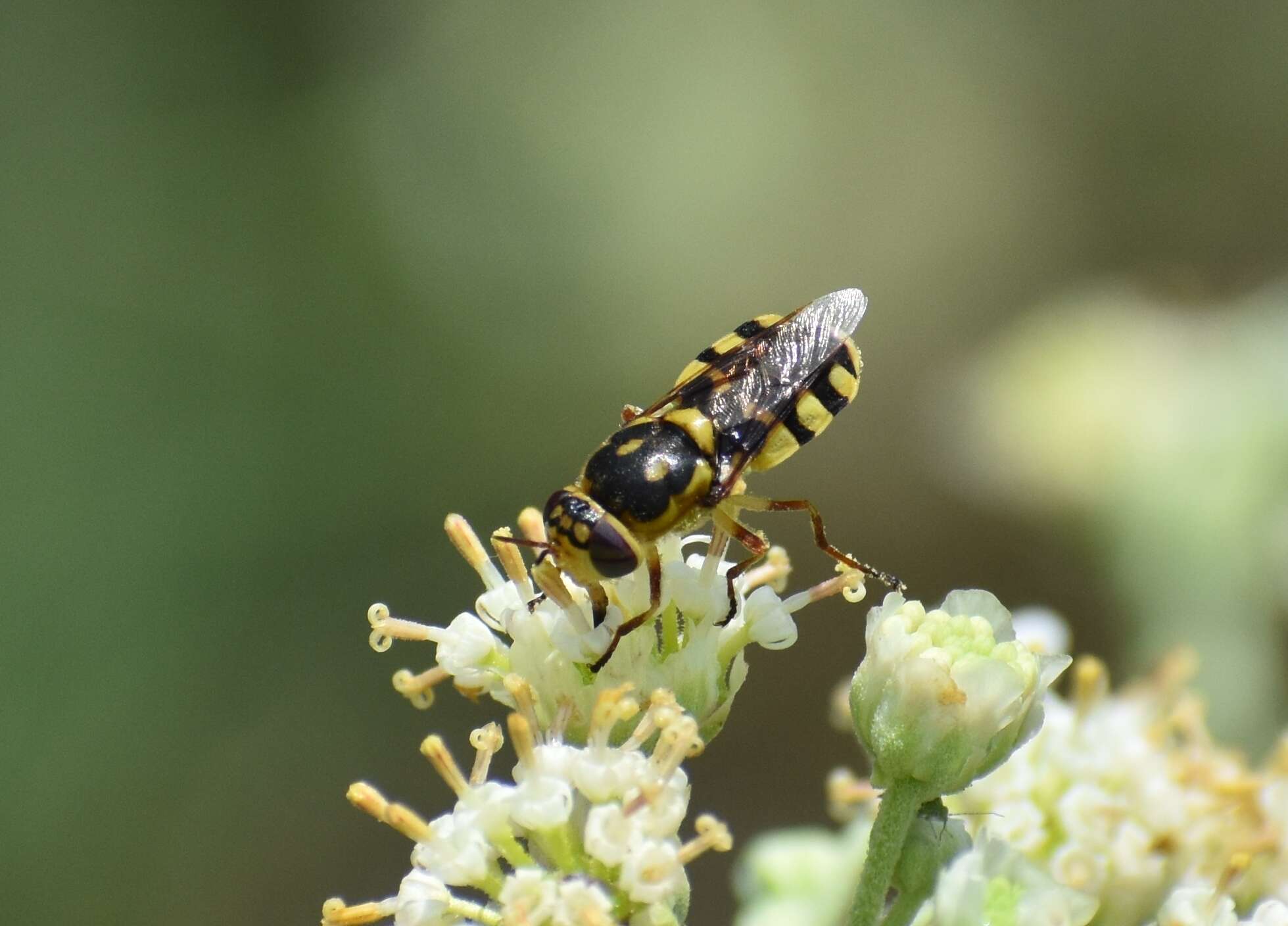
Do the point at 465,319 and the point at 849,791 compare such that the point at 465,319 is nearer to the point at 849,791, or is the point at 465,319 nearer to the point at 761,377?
the point at 761,377

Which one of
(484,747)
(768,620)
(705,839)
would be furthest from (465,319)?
(705,839)

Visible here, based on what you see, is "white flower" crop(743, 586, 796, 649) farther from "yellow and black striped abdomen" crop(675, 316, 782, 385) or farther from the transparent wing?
"yellow and black striped abdomen" crop(675, 316, 782, 385)

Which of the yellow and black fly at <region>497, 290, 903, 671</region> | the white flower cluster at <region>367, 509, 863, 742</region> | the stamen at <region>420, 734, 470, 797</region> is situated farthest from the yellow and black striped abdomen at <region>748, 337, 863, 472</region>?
the stamen at <region>420, 734, 470, 797</region>

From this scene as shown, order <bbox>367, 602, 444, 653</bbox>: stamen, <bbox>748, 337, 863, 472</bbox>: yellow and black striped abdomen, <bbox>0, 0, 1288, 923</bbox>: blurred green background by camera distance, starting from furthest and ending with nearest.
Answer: <bbox>0, 0, 1288, 923</bbox>: blurred green background, <bbox>748, 337, 863, 472</bbox>: yellow and black striped abdomen, <bbox>367, 602, 444, 653</bbox>: stamen

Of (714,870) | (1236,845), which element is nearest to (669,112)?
(714,870)

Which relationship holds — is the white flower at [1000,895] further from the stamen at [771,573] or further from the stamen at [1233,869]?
the stamen at [771,573]

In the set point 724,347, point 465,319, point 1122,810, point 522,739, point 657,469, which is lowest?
point 522,739

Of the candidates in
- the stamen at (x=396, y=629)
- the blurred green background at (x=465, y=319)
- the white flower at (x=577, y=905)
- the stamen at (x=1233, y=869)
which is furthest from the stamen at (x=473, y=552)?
the blurred green background at (x=465, y=319)
